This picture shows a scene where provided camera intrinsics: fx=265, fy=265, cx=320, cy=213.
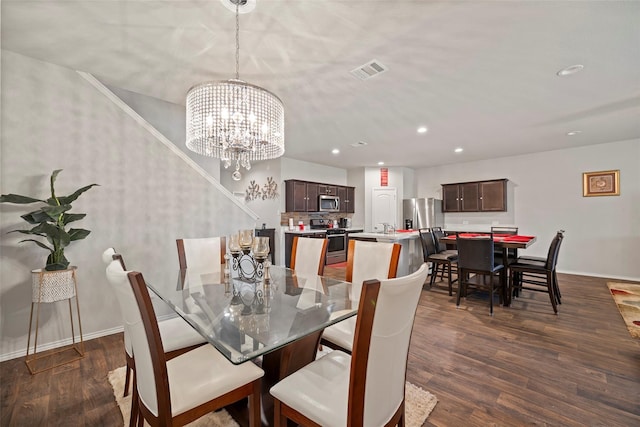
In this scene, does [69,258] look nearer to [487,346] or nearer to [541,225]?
[487,346]

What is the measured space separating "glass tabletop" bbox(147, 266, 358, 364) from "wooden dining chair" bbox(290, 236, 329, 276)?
8.2 inches

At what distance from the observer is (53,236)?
7.15 ft

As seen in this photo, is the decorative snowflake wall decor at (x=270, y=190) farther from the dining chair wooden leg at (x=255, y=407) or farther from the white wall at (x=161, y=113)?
the dining chair wooden leg at (x=255, y=407)

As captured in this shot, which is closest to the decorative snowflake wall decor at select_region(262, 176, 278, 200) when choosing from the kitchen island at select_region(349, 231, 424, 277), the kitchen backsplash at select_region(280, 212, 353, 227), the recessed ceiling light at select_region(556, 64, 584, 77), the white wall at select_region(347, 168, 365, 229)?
the kitchen backsplash at select_region(280, 212, 353, 227)

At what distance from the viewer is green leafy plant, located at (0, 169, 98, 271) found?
2119mm

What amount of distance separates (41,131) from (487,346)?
464 centimetres

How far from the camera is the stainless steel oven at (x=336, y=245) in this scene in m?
6.82

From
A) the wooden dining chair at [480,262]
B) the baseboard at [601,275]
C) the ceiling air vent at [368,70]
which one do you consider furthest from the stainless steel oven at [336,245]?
the baseboard at [601,275]

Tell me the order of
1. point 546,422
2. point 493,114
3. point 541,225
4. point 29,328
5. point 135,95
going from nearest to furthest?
point 546,422 < point 29,328 < point 135,95 < point 493,114 < point 541,225

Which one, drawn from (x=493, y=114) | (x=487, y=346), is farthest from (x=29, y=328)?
(x=493, y=114)

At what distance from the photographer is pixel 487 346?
253 cm

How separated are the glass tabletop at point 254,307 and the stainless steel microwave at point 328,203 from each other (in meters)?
4.86

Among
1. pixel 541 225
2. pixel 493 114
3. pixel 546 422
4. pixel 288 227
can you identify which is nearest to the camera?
pixel 546 422

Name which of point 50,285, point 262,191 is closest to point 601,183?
point 262,191
